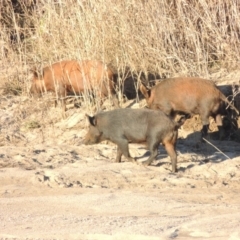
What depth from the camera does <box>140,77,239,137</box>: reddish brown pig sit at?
10195 millimetres

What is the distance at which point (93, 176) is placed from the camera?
27.4 feet

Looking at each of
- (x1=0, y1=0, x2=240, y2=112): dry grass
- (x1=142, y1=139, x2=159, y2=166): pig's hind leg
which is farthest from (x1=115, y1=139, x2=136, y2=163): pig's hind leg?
(x1=0, y1=0, x2=240, y2=112): dry grass

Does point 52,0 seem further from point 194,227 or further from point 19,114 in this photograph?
point 194,227

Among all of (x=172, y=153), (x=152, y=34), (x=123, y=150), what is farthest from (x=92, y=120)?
(x=152, y=34)

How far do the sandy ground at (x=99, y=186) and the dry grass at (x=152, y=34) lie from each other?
3.66 feet

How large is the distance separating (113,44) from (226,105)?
246 cm

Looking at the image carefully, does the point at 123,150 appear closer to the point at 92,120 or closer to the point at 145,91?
the point at 92,120

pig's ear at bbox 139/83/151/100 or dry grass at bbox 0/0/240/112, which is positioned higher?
dry grass at bbox 0/0/240/112

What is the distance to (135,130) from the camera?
29.8ft

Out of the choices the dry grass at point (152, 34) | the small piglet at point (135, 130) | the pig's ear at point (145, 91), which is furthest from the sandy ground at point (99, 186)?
the dry grass at point (152, 34)

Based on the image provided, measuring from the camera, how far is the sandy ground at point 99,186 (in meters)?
6.14

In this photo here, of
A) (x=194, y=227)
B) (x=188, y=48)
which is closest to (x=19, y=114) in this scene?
(x=188, y=48)

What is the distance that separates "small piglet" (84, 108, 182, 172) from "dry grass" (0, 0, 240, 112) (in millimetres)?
2077

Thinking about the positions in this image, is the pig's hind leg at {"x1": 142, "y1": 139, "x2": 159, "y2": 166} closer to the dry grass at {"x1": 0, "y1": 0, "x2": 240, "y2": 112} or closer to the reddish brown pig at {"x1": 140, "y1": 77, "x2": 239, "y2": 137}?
the reddish brown pig at {"x1": 140, "y1": 77, "x2": 239, "y2": 137}
